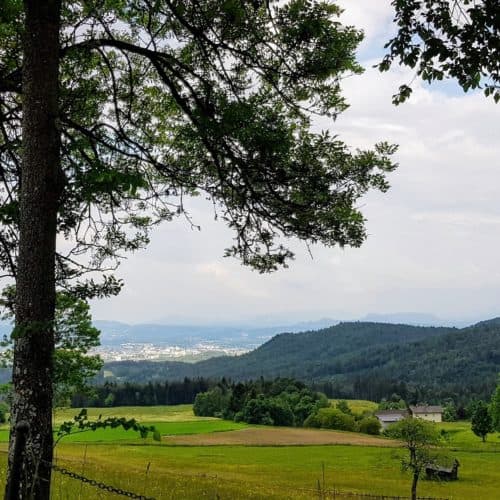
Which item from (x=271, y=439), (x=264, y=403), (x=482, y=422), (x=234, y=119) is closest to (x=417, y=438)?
(x=234, y=119)

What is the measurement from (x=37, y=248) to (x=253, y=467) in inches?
1720

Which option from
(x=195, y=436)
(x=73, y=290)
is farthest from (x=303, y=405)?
(x=73, y=290)

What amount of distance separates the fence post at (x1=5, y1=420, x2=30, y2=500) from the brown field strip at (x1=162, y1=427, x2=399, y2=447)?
2534 inches

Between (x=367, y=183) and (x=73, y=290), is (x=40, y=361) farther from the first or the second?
(x=367, y=183)

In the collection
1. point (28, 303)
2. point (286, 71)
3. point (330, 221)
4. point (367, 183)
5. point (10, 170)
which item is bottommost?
point (28, 303)

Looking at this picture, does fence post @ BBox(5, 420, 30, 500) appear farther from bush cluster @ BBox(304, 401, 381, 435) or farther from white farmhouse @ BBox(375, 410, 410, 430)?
white farmhouse @ BBox(375, 410, 410, 430)

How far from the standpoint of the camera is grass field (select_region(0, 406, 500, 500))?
19000 millimetres

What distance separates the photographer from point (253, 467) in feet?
150

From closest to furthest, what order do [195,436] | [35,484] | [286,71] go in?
[35,484] < [286,71] < [195,436]

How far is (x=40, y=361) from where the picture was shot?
5.55 meters

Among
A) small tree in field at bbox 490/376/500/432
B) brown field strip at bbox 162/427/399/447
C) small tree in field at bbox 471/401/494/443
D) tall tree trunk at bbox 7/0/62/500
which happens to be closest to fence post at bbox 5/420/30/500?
tall tree trunk at bbox 7/0/62/500

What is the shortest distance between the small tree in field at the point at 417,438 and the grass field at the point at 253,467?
254 cm

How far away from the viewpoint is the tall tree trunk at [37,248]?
5.43 meters

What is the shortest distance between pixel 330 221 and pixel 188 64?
3157mm
